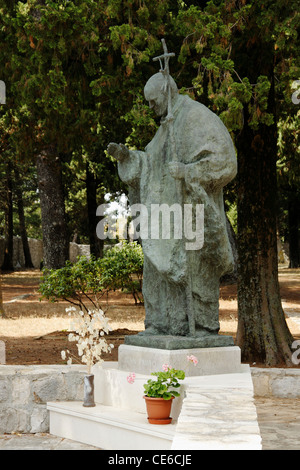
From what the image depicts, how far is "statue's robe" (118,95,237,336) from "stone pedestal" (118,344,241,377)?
11.4 inches

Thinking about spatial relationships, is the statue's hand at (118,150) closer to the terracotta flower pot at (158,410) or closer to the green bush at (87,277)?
the terracotta flower pot at (158,410)

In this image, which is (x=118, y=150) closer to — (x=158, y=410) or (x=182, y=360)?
(x=182, y=360)

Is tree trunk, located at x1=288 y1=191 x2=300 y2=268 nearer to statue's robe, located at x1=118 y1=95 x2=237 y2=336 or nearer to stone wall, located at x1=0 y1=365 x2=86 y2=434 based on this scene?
statue's robe, located at x1=118 y1=95 x2=237 y2=336

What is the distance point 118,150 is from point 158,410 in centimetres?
254

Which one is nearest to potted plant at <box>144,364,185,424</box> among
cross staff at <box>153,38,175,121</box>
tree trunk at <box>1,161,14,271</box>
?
cross staff at <box>153,38,175,121</box>

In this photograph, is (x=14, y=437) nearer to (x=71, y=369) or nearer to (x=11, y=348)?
(x=71, y=369)

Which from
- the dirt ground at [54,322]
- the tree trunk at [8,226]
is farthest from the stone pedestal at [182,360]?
the tree trunk at [8,226]

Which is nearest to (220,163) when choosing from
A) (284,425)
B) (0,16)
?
(284,425)

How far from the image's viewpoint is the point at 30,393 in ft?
22.2

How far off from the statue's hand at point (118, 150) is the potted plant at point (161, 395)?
2242 mm

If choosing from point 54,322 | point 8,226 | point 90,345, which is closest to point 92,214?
point 8,226

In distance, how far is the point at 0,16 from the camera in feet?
34.6

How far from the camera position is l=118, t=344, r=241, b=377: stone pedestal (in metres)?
6.02

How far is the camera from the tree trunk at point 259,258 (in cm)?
984
